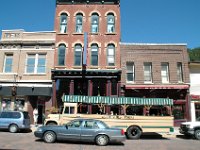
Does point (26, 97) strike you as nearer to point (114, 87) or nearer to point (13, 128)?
point (13, 128)

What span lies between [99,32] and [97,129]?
14.5 metres

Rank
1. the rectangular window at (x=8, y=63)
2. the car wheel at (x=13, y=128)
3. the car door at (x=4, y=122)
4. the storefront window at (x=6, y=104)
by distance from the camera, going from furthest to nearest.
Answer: the rectangular window at (x=8, y=63) < the storefront window at (x=6, y=104) < the car door at (x=4, y=122) < the car wheel at (x=13, y=128)

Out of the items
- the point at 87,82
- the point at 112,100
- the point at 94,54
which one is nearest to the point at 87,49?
the point at 94,54

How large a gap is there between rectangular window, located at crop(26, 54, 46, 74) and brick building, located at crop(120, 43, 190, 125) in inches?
320

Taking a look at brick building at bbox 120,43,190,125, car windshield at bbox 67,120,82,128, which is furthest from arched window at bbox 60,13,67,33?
car windshield at bbox 67,120,82,128

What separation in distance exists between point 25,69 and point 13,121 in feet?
26.4

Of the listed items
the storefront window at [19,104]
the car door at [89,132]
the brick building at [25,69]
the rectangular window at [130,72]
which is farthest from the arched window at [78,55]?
the car door at [89,132]

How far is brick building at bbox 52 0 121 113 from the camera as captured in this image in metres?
24.0

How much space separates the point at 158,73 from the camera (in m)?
24.5

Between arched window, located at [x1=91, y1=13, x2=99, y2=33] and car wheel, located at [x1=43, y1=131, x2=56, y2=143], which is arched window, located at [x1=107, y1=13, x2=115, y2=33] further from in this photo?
car wheel, located at [x1=43, y1=131, x2=56, y2=143]

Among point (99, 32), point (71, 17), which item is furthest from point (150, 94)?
point (71, 17)

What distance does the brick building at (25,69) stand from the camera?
2405 centimetres

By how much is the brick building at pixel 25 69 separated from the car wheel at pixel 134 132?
10.1 metres

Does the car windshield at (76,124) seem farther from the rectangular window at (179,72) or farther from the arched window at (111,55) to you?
the rectangular window at (179,72)
